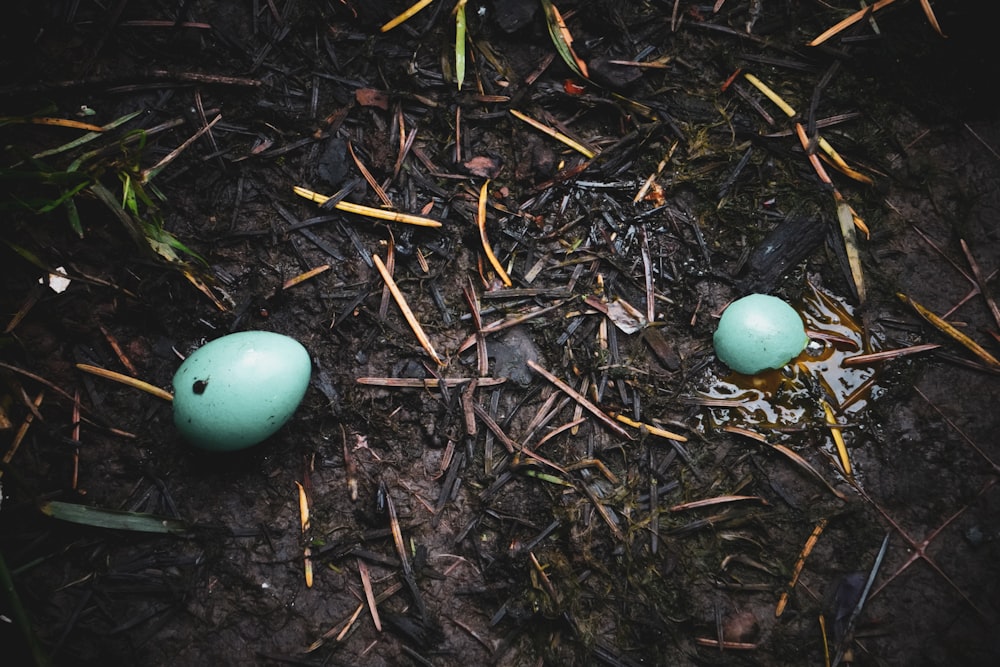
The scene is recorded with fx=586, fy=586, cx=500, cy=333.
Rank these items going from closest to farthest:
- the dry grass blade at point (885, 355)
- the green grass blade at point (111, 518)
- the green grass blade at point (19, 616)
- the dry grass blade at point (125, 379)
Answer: the green grass blade at point (19, 616), the green grass blade at point (111, 518), the dry grass blade at point (125, 379), the dry grass blade at point (885, 355)

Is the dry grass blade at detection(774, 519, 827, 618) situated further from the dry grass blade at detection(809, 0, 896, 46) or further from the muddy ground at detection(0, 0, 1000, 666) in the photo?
the dry grass blade at detection(809, 0, 896, 46)

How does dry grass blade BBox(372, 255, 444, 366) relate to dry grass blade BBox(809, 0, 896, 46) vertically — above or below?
below

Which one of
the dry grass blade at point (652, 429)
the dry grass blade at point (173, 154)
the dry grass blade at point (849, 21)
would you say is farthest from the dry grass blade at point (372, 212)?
the dry grass blade at point (849, 21)

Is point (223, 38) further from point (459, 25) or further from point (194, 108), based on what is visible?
point (459, 25)

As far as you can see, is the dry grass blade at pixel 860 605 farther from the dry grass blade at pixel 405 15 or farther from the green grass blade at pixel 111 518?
the dry grass blade at pixel 405 15

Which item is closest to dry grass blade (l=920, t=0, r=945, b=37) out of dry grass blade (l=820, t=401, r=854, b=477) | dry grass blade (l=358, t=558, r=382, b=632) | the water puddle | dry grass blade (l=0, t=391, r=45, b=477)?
the water puddle

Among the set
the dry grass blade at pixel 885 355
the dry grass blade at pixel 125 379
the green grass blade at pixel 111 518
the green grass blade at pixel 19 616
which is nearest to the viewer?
the green grass blade at pixel 19 616

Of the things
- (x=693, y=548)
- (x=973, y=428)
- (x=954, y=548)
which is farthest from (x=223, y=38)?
(x=954, y=548)
